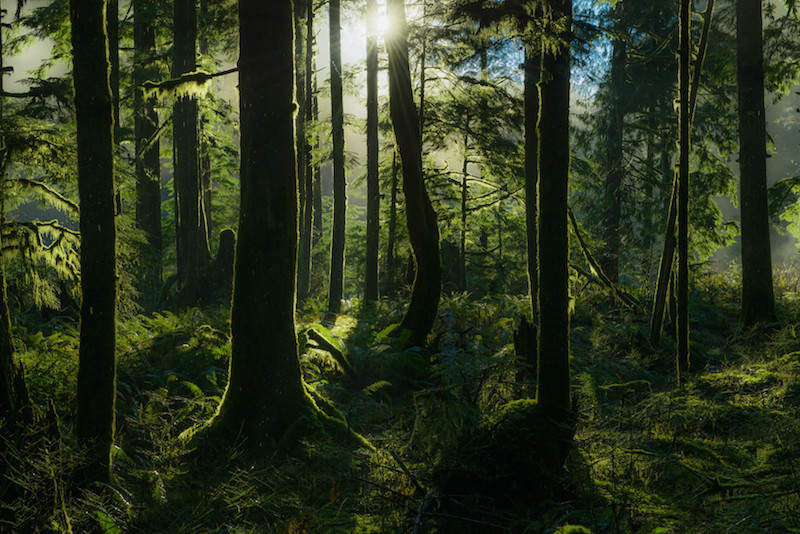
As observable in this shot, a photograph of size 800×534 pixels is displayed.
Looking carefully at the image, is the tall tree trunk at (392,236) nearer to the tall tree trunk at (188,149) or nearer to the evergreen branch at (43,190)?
the tall tree trunk at (188,149)

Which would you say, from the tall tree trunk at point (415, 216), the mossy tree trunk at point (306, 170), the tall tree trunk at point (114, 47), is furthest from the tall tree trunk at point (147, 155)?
the tall tree trunk at point (415, 216)

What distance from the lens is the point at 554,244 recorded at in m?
4.85

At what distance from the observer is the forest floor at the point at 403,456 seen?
3.78 meters

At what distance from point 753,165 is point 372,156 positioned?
9091 millimetres

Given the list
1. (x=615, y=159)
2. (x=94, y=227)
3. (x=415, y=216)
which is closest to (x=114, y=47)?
(x=415, y=216)

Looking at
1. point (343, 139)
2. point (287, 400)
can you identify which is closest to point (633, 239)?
point (343, 139)

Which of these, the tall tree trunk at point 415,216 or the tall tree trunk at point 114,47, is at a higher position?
the tall tree trunk at point 114,47

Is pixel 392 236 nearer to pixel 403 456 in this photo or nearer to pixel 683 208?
pixel 683 208

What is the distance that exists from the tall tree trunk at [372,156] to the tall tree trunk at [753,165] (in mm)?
8674

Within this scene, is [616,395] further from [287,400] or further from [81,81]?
[81,81]

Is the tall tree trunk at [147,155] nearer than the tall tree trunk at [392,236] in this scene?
Yes

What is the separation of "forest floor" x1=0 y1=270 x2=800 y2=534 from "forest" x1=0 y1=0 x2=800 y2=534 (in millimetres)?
32

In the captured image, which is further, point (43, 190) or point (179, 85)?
point (43, 190)

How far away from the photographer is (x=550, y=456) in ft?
14.6
